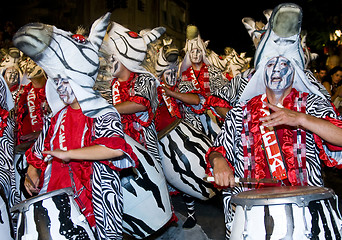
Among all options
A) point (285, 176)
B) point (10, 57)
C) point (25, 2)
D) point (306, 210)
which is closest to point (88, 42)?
point (285, 176)

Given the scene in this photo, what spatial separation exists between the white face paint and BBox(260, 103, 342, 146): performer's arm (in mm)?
4769

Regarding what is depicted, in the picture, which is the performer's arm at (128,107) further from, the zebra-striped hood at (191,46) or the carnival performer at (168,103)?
the zebra-striped hood at (191,46)

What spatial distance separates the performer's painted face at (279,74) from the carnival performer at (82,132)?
100cm

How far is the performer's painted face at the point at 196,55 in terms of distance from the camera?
718 cm

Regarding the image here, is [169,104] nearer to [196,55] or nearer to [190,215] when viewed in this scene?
[190,215]

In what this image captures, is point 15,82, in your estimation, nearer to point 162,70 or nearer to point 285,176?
point 162,70

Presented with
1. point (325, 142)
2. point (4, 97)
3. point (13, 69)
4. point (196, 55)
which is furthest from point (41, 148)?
point (196, 55)

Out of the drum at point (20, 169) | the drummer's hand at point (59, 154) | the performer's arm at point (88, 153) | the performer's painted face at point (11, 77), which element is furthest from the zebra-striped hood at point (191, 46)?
the drummer's hand at point (59, 154)

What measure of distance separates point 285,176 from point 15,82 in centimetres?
399

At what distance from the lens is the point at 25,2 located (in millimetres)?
21078

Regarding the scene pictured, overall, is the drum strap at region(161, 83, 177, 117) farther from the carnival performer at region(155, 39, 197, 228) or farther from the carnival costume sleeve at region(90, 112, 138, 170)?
the carnival costume sleeve at region(90, 112, 138, 170)

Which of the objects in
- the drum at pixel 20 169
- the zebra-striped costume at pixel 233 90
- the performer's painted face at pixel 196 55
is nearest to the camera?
the drum at pixel 20 169

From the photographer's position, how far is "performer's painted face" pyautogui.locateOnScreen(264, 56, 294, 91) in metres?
2.88

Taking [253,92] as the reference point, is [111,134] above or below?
below
